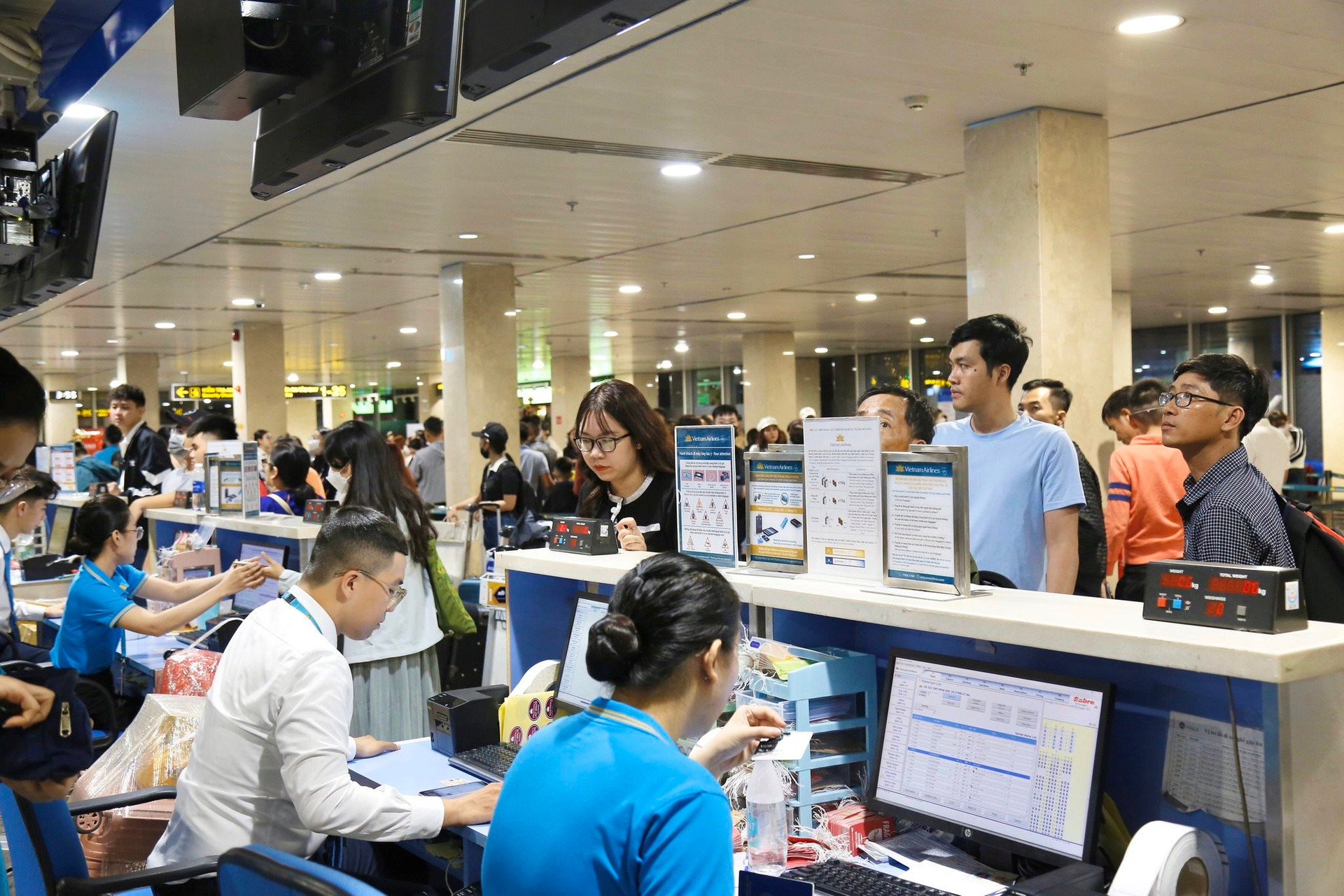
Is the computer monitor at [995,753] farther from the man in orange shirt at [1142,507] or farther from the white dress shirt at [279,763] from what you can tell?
the man in orange shirt at [1142,507]

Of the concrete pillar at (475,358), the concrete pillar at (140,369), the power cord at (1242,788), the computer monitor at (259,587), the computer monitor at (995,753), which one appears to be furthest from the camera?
the concrete pillar at (140,369)

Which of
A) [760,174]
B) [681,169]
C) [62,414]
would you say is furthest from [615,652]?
[62,414]

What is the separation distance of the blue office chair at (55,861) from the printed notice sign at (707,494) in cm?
137

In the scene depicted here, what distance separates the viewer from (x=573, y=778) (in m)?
1.64

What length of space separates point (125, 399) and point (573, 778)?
25.2ft

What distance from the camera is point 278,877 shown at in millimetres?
1688

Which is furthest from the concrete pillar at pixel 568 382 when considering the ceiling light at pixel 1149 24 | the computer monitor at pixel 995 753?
the computer monitor at pixel 995 753

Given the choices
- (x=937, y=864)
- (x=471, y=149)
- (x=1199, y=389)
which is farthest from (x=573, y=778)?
(x=471, y=149)

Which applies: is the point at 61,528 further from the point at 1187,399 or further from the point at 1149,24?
the point at 1187,399

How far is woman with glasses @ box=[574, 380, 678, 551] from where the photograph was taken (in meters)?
3.66

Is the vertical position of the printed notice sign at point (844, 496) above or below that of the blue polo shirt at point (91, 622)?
above

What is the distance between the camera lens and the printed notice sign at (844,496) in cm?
248

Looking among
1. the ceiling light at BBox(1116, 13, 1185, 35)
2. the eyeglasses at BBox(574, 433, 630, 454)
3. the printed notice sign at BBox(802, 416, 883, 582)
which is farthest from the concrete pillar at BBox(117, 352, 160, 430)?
the printed notice sign at BBox(802, 416, 883, 582)

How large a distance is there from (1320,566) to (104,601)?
14.3 ft
